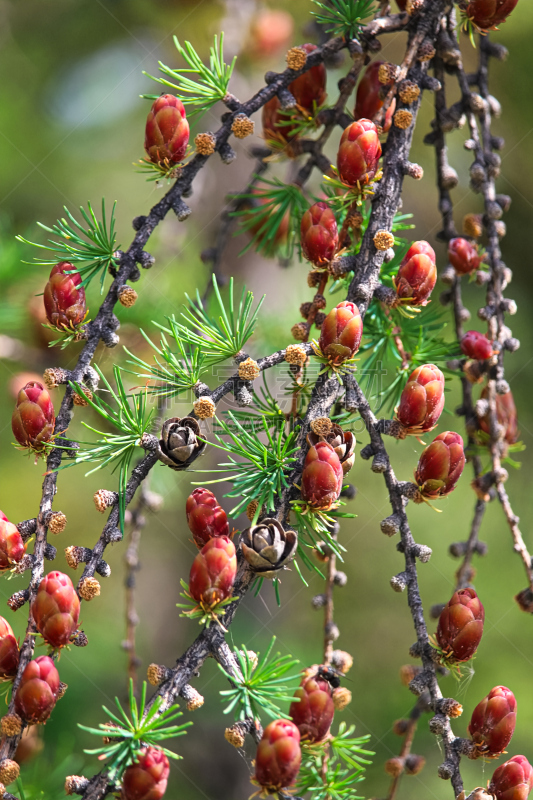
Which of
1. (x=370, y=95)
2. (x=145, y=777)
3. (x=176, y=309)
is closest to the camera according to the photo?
(x=145, y=777)

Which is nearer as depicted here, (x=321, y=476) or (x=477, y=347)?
(x=321, y=476)

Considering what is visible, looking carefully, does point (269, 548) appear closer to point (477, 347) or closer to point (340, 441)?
point (340, 441)

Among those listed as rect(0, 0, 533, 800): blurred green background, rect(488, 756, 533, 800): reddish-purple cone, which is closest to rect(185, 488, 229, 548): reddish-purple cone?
rect(488, 756, 533, 800): reddish-purple cone

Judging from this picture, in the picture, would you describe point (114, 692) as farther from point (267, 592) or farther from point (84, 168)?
point (84, 168)

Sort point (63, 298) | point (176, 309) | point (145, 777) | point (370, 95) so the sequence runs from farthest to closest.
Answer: point (176, 309) < point (370, 95) < point (63, 298) < point (145, 777)

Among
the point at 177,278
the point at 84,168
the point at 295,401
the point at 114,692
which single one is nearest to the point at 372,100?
the point at 295,401

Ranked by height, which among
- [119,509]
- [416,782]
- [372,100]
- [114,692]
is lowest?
[114,692]

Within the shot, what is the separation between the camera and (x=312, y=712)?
0.49m

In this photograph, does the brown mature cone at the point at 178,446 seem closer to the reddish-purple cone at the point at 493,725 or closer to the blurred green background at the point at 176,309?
the reddish-purple cone at the point at 493,725

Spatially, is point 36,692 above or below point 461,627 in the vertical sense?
below

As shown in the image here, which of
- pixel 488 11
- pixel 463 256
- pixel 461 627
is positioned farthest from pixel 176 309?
pixel 461 627

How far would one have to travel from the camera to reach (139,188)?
8.36 ft

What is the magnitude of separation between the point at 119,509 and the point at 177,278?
3.06ft

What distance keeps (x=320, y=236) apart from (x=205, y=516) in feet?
0.81
